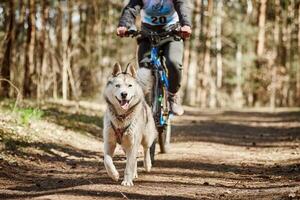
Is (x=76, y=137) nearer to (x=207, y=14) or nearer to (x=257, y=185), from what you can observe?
(x=257, y=185)

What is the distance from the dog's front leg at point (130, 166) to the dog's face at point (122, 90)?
488 millimetres

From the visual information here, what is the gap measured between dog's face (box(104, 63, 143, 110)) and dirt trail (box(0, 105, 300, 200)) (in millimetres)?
896

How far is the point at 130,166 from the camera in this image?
6379 millimetres

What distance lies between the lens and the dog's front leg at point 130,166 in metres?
6.32

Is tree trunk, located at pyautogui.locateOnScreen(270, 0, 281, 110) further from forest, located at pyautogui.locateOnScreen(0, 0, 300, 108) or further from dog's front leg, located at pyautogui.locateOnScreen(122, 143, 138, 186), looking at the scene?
dog's front leg, located at pyautogui.locateOnScreen(122, 143, 138, 186)

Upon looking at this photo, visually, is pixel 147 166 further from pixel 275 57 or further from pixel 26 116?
pixel 275 57

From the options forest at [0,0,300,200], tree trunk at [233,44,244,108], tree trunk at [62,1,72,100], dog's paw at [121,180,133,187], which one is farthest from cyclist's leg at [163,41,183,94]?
tree trunk at [233,44,244,108]

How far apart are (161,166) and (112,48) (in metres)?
21.0

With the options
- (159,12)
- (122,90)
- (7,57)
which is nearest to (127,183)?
(122,90)

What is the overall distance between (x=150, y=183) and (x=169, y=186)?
0.84ft

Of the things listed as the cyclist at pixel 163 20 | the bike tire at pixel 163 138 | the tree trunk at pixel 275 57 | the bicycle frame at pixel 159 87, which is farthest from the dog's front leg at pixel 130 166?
the tree trunk at pixel 275 57

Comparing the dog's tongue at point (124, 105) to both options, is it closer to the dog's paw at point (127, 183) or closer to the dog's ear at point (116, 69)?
the dog's ear at point (116, 69)

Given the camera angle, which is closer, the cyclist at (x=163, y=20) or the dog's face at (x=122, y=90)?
the dog's face at (x=122, y=90)

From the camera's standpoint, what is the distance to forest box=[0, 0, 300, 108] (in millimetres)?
16719
